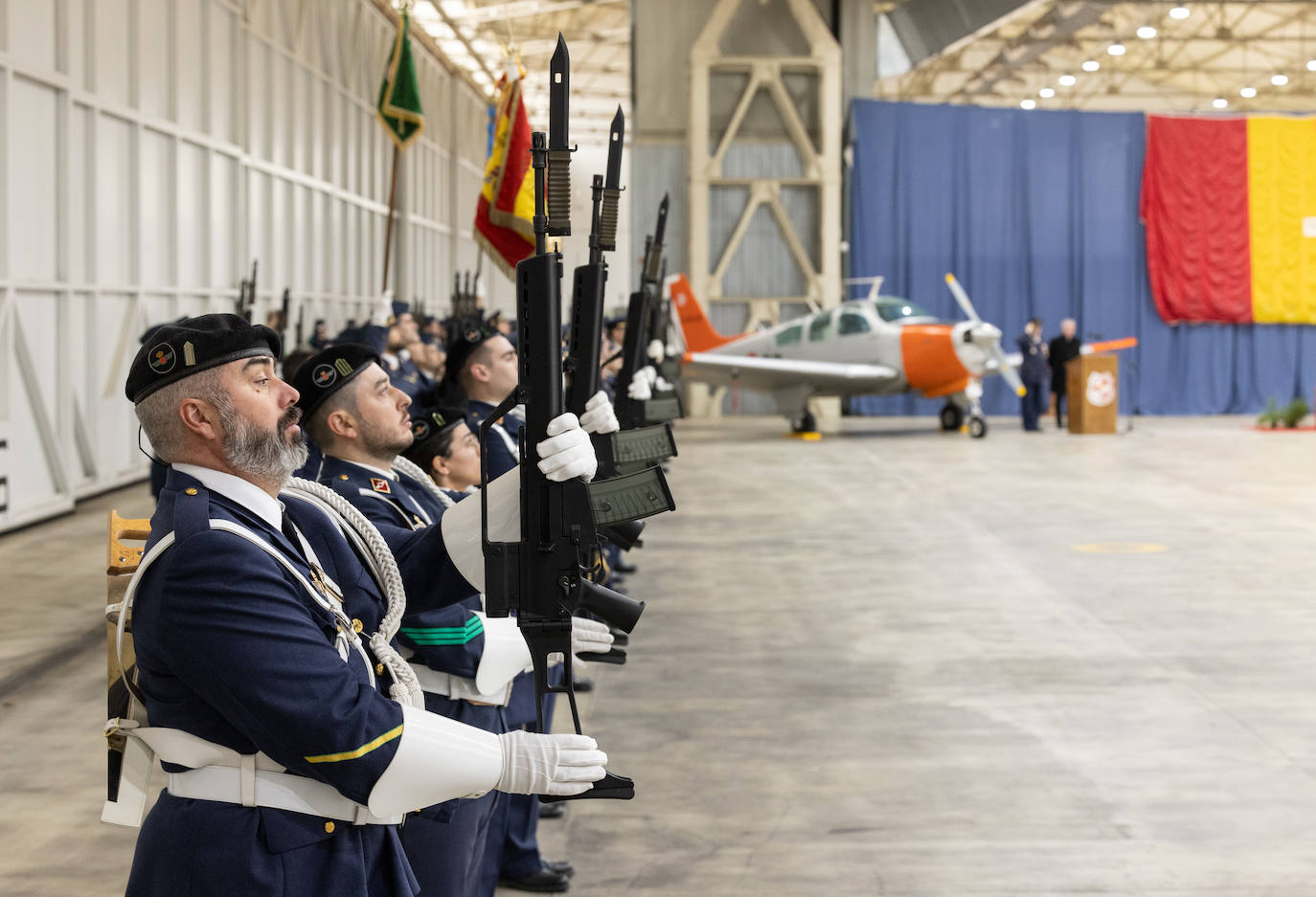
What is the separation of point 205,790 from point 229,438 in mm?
531

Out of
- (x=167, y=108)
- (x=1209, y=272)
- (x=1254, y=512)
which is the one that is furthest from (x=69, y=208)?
(x=1209, y=272)

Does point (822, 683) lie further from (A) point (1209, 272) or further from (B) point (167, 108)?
(A) point (1209, 272)

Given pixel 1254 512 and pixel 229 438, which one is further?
pixel 1254 512

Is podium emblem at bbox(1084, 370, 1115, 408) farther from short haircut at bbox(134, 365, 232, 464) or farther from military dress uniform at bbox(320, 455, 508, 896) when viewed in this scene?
short haircut at bbox(134, 365, 232, 464)

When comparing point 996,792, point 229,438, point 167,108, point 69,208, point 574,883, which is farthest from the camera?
point 167,108

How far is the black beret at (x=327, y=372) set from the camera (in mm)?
3205

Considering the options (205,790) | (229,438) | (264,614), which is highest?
(229,438)

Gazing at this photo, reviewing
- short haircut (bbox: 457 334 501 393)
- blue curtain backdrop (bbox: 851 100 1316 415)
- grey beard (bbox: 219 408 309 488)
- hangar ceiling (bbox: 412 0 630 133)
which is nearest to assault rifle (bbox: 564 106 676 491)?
short haircut (bbox: 457 334 501 393)

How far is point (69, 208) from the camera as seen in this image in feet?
38.4

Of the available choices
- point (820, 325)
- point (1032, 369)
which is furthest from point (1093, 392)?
point (820, 325)

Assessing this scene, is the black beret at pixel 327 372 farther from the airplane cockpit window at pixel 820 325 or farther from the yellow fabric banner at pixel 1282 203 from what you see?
the yellow fabric banner at pixel 1282 203

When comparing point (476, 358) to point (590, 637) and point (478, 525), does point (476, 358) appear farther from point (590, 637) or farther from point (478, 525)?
point (478, 525)

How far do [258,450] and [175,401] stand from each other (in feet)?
0.46

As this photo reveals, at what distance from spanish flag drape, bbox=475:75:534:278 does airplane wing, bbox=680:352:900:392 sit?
11.4 m
